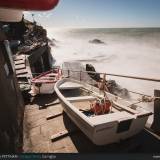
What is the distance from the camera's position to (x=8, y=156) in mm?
3506

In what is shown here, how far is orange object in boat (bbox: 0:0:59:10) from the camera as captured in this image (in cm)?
369

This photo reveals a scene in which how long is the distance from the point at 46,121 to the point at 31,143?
110cm

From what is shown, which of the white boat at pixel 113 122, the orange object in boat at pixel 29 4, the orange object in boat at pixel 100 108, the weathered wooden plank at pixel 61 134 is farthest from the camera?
the weathered wooden plank at pixel 61 134

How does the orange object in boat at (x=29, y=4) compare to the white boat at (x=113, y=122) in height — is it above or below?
above

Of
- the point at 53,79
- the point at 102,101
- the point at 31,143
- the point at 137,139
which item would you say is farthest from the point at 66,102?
the point at 53,79

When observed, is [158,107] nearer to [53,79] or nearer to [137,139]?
[137,139]

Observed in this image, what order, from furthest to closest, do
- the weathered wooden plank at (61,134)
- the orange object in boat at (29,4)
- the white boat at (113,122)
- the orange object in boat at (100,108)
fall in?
the weathered wooden plank at (61,134) → the orange object in boat at (100,108) → the white boat at (113,122) → the orange object in boat at (29,4)

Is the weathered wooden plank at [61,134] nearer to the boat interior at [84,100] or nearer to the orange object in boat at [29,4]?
the boat interior at [84,100]

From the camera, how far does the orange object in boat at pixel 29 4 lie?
3.69m

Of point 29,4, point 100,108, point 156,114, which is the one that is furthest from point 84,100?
point 29,4

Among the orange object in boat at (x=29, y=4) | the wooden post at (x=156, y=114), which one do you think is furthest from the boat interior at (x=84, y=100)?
the orange object in boat at (x=29, y=4)

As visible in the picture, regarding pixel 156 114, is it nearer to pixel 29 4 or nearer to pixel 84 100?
pixel 84 100

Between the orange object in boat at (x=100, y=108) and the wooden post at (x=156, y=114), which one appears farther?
the wooden post at (x=156, y=114)

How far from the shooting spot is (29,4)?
12.5 ft
